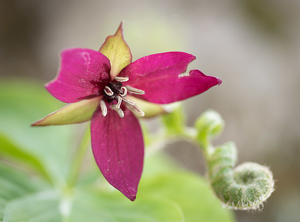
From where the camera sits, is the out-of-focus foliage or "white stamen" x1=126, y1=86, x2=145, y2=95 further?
the out-of-focus foliage

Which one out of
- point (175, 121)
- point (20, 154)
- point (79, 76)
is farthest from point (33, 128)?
point (79, 76)

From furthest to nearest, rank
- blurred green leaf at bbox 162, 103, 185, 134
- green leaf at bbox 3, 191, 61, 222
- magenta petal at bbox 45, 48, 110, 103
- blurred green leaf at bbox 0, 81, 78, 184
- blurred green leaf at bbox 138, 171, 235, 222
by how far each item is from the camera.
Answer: blurred green leaf at bbox 0, 81, 78, 184 → blurred green leaf at bbox 138, 171, 235, 222 → blurred green leaf at bbox 162, 103, 185, 134 → green leaf at bbox 3, 191, 61, 222 → magenta petal at bbox 45, 48, 110, 103

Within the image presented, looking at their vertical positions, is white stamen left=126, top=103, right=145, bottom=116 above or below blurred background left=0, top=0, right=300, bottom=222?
below

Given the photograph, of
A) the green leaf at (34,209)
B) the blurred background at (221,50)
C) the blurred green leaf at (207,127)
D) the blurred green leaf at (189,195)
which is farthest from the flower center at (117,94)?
the blurred background at (221,50)

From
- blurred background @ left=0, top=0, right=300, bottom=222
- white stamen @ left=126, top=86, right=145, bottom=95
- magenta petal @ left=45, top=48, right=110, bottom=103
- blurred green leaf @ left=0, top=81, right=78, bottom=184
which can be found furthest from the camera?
blurred background @ left=0, top=0, right=300, bottom=222

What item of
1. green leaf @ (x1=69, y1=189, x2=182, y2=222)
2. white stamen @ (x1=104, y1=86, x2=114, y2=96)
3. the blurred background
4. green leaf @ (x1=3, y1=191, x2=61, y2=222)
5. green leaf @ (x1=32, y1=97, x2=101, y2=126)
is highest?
the blurred background

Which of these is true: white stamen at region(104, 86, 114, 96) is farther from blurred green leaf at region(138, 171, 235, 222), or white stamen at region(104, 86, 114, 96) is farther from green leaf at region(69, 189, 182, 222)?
blurred green leaf at region(138, 171, 235, 222)

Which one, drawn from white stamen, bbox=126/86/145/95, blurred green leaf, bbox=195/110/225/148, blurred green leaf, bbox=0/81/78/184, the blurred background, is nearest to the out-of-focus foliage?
blurred green leaf, bbox=0/81/78/184

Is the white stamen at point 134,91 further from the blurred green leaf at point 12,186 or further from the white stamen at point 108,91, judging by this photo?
the blurred green leaf at point 12,186
